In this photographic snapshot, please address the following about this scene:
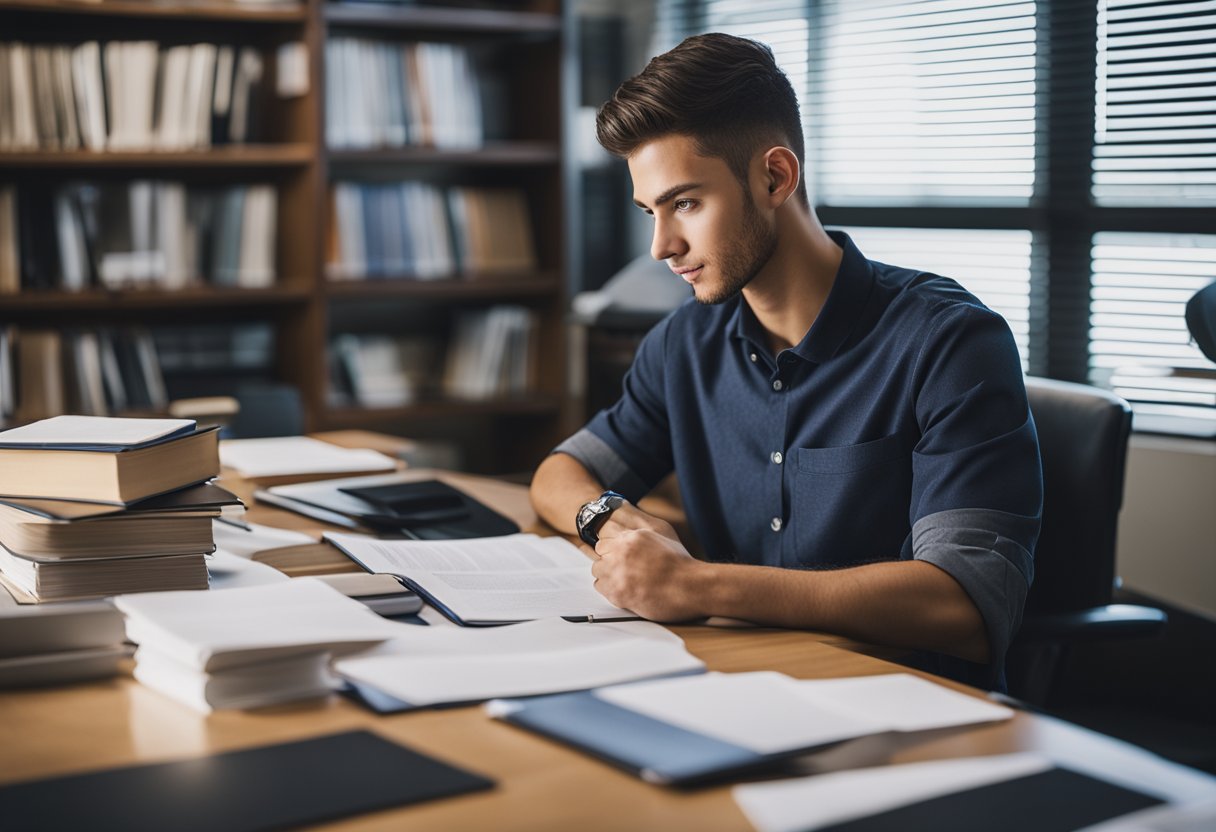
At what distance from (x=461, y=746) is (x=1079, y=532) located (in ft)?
3.49

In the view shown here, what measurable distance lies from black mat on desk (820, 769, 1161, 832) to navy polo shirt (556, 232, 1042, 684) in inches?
18.4

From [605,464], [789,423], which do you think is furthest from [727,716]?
[605,464]

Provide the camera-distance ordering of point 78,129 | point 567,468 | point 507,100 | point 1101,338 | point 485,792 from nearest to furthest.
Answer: point 485,792 → point 567,468 → point 1101,338 → point 78,129 → point 507,100

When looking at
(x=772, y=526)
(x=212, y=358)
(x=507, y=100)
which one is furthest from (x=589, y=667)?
(x=507, y=100)

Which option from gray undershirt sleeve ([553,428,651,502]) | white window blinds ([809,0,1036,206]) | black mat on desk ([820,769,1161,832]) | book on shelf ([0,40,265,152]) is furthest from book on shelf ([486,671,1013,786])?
book on shelf ([0,40,265,152])

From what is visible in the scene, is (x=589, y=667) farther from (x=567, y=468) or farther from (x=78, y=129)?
(x=78, y=129)

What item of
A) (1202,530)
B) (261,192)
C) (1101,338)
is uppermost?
(261,192)

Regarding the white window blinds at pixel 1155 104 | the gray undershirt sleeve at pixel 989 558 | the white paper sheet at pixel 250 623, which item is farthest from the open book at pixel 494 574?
the white window blinds at pixel 1155 104

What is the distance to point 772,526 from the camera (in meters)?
1.77

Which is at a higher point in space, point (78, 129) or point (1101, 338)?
point (78, 129)

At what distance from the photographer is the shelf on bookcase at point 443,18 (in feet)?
11.8

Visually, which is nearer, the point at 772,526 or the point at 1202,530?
the point at 772,526

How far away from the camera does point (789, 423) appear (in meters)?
1.74

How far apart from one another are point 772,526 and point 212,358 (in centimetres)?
228
